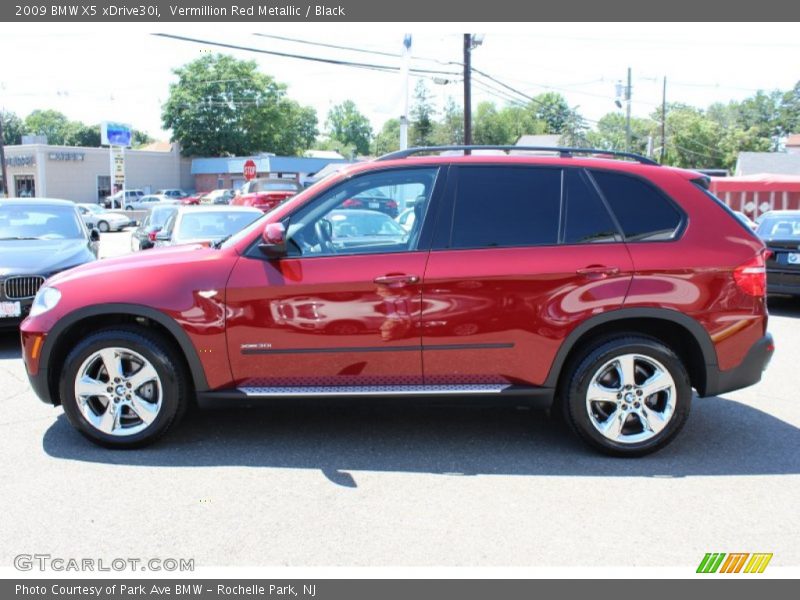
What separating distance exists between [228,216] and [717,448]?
7.62 meters

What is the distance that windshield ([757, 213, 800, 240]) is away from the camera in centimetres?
1056

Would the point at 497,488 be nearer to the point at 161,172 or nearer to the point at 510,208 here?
the point at 510,208

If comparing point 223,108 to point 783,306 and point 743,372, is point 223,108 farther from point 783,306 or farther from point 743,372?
point 743,372

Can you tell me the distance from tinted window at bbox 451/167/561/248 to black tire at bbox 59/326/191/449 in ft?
6.60

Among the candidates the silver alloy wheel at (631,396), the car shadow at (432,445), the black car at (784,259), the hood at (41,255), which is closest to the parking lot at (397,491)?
the car shadow at (432,445)

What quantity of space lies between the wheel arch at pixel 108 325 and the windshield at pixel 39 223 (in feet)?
15.8

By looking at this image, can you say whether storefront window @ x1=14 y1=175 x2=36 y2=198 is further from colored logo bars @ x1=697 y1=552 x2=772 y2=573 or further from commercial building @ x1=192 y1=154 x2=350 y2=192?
colored logo bars @ x1=697 y1=552 x2=772 y2=573

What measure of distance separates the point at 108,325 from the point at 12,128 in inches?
4628

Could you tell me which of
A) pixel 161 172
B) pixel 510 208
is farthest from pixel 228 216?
pixel 161 172

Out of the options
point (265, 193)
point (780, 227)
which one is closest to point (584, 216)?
point (780, 227)

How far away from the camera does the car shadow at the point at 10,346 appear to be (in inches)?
303

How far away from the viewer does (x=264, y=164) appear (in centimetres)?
5934

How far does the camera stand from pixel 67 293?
4.75m

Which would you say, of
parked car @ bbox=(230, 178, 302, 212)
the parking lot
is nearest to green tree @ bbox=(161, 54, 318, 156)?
parked car @ bbox=(230, 178, 302, 212)
